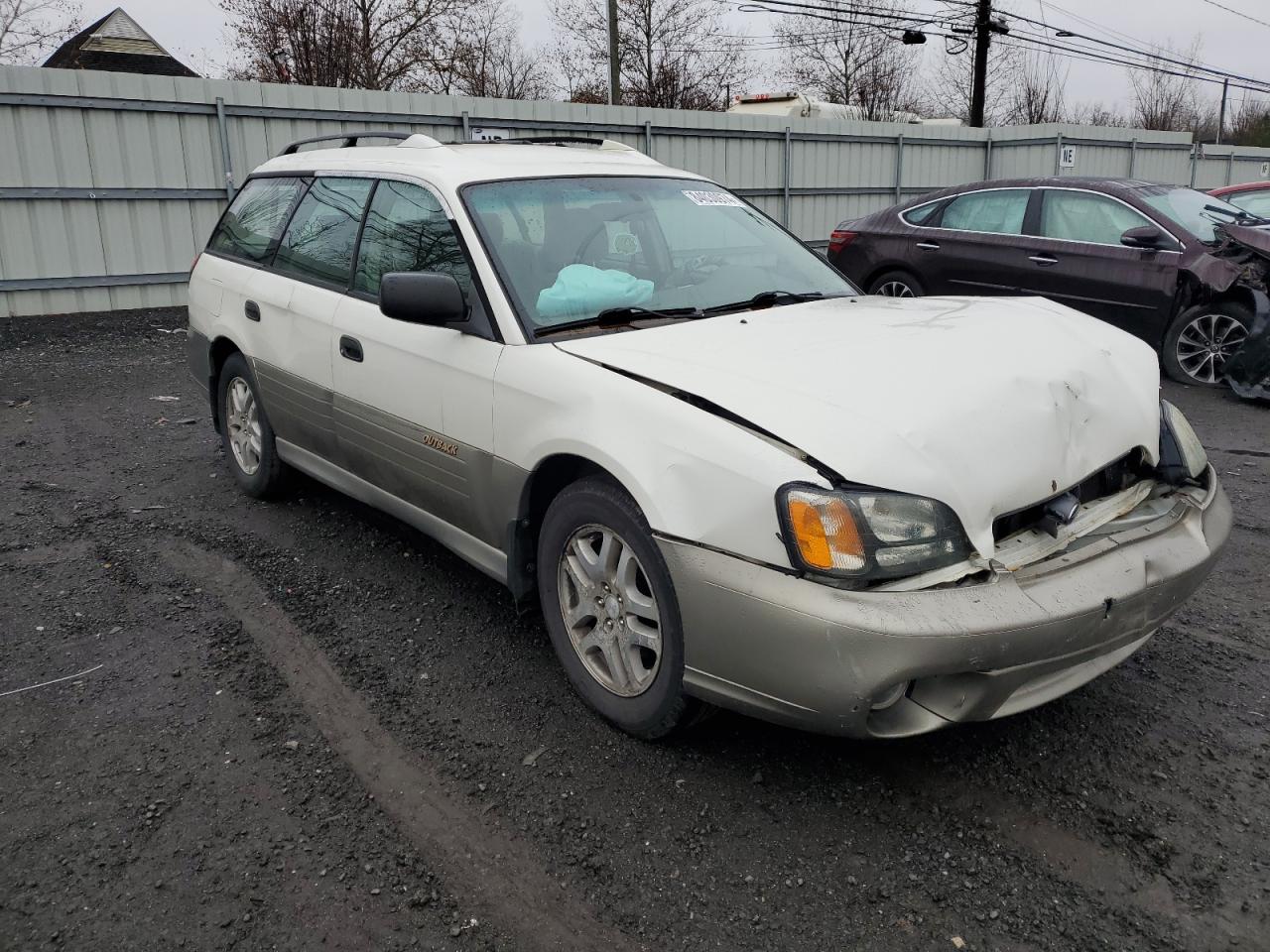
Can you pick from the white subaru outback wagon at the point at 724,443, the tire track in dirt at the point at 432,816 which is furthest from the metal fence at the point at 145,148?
the tire track in dirt at the point at 432,816

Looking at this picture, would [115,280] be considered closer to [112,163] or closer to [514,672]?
[112,163]

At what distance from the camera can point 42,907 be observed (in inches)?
94.1

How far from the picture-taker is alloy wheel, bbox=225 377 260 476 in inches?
203

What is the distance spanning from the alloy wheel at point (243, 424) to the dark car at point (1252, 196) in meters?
9.64

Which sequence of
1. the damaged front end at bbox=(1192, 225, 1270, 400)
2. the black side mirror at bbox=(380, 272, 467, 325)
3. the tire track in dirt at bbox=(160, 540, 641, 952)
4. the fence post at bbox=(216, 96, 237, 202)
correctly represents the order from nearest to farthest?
the tire track in dirt at bbox=(160, 540, 641, 952) < the black side mirror at bbox=(380, 272, 467, 325) < the damaged front end at bbox=(1192, 225, 1270, 400) < the fence post at bbox=(216, 96, 237, 202)

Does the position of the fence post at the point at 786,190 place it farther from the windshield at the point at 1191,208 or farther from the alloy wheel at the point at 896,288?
the windshield at the point at 1191,208

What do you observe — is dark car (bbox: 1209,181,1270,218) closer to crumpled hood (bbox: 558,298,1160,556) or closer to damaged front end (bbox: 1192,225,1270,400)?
damaged front end (bbox: 1192,225,1270,400)

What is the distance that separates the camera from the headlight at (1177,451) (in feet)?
10.4

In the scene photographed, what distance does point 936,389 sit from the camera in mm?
2734

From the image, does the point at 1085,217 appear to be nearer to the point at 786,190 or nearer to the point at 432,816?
the point at 432,816

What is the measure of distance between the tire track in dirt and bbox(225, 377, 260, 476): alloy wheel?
140 centimetres

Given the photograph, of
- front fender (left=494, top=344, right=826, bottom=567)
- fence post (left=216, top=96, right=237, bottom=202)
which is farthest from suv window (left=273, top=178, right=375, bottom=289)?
fence post (left=216, top=96, right=237, bottom=202)

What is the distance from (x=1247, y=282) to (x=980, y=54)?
21557 mm

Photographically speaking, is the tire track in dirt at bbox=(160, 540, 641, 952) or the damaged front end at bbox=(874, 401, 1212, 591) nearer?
the tire track in dirt at bbox=(160, 540, 641, 952)
